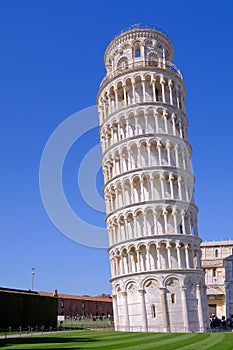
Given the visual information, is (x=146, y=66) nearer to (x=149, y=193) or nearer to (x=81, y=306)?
(x=149, y=193)

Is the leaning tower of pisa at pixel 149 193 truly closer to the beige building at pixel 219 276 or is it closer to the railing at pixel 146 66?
the railing at pixel 146 66

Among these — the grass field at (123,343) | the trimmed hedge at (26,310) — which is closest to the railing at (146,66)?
the trimmed hedge at (26,310)

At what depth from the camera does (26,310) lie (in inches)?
1690

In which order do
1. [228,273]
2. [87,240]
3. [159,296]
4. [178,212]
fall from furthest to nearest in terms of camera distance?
[228,273] → [178,212] → [159,296] → [87,240]

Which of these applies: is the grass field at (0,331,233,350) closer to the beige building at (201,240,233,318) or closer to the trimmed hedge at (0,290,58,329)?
the trimmed hedge at (0,290,58,329)

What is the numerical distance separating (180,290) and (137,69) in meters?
24.8

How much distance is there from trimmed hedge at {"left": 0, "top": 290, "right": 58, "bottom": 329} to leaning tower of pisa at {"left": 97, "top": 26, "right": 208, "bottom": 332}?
305 inches

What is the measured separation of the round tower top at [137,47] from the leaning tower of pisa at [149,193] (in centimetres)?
12

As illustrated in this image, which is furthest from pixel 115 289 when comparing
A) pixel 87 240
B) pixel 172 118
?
pixel 172 118

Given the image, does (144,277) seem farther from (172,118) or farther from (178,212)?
(172,118)

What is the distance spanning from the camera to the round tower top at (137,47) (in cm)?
5097

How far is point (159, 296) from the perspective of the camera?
40125 millimetres

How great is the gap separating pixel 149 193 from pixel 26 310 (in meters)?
17.7

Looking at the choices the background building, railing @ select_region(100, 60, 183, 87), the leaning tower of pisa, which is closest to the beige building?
the leaning tower of pisa
